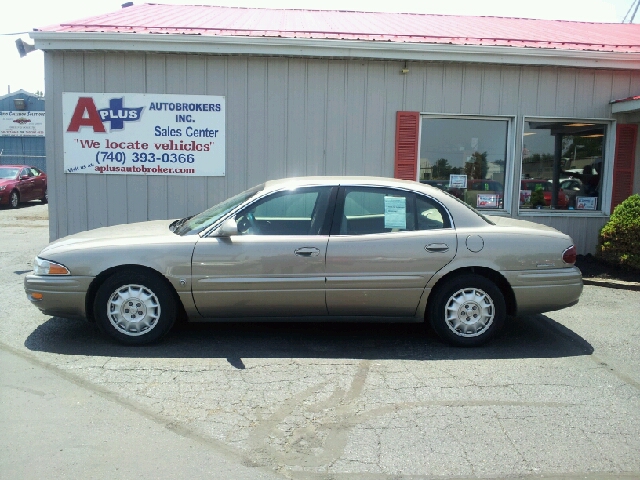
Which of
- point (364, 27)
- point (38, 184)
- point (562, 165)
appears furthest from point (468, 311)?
point (38, 184)

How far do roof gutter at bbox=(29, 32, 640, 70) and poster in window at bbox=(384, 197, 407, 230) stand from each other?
3.76 metres

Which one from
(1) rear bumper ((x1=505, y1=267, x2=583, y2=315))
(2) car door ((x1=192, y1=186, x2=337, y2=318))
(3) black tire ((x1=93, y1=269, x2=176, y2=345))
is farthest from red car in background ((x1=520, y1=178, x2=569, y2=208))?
(3) black tire ((x1=93, y1=269, x2=176, y2=345))

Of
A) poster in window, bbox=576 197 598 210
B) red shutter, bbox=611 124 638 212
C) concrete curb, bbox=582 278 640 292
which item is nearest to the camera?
concrete curb, bbox=582 278 640 292

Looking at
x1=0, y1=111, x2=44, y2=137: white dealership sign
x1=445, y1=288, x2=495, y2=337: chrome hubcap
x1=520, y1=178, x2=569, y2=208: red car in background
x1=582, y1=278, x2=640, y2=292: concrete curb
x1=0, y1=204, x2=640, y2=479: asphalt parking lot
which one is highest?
x1=0, y1=111, x2=44, y2=137: white dealership sign

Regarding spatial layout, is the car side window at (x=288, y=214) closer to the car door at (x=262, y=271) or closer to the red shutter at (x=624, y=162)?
the car door at (x=262, y=271)

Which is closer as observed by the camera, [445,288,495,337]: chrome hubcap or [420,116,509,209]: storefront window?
[445,288,495,337]: chrome hubcap

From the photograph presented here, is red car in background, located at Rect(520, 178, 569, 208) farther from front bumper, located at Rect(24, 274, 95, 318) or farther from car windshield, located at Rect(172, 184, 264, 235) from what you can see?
front bumper, located at Rect(24, 274, 95, 318)

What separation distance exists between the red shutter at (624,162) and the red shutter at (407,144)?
322 centimetres

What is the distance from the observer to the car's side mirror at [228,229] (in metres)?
5.05

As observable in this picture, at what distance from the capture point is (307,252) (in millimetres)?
5137

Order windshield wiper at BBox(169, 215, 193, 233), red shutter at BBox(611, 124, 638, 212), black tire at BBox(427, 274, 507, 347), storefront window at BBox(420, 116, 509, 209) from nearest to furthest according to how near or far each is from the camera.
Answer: black tire at BBox(427, 274, 507, 347) < windshield wiper at BBox(169, 215, 193, 233) < storefront window at BBox(420, 116, 509, 209) < red shutter at BBox(611, 124, 638, 212)

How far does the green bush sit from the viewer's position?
317 inches

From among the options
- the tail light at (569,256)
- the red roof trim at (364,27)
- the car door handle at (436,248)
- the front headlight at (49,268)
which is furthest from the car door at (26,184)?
the tail light at (569,256)

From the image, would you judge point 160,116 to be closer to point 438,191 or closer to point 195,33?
point 195,33
